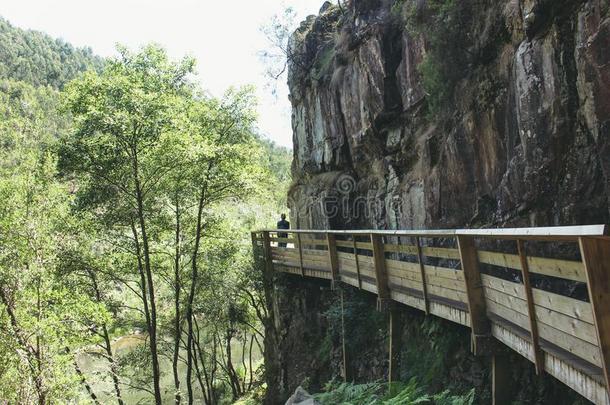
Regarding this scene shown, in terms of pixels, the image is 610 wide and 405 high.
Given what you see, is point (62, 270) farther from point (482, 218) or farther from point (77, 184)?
point (482, 218)

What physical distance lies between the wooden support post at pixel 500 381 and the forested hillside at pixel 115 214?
33.8ft

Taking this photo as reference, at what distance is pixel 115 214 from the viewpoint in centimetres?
1542

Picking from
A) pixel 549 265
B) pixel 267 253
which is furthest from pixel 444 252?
pixel 267 253

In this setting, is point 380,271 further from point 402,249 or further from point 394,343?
point 394,343

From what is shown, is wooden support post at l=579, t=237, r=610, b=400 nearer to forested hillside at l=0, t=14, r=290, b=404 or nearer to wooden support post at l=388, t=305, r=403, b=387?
wooden support post at l=388, t=305, r=403, b=387

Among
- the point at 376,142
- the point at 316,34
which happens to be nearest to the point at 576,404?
the point at 376,142

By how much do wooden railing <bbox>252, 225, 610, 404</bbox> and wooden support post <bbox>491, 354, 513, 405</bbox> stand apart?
0.32 metres

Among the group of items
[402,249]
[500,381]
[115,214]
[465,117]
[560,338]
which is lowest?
[500,381]

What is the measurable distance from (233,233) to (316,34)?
34.8 ft

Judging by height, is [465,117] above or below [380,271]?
above

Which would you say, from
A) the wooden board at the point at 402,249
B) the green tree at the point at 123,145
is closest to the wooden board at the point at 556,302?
the wooden board at the point at 402,249

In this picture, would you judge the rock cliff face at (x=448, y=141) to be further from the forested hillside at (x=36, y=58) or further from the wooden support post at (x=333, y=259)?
the forested hillside at (x=36, y=58)

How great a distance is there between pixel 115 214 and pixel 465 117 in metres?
11.2

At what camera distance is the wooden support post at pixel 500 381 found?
575cm
